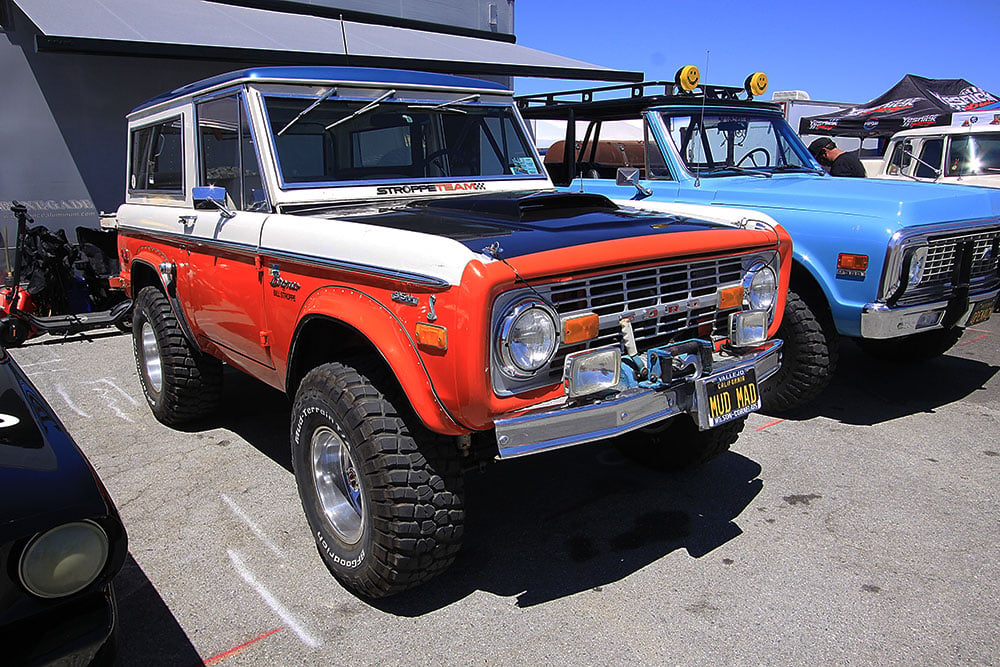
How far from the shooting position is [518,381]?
8.00 ft

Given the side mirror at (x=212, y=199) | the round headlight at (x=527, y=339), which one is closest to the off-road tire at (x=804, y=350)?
the round headlight at (x=527, y=339)

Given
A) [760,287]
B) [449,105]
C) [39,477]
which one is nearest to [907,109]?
[449,105]

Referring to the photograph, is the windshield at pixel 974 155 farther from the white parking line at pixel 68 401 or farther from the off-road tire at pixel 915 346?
the white parking line at pixel 68 401

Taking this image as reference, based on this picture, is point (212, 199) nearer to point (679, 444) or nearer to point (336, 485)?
point (336, 485)

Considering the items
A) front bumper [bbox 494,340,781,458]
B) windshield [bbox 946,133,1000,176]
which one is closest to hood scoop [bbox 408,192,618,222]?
front bumper [bbox 494,340,781,458]

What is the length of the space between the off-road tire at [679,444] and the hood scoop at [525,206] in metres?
1.09

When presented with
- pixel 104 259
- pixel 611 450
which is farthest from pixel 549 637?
pixel 104 259

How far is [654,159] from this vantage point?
5957 millimetres

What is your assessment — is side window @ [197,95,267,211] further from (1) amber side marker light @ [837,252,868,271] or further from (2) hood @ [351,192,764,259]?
(1) amber side marker light @ [837,252,868,271]

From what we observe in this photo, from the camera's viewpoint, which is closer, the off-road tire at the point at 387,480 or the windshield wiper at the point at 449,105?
the off-road tire at the point at 387,480

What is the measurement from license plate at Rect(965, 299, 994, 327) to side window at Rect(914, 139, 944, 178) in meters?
4.29

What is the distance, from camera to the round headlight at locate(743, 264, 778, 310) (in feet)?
10.2

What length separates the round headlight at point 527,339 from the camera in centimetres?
236

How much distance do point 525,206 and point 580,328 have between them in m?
0.88
